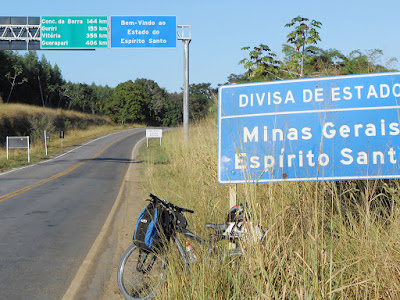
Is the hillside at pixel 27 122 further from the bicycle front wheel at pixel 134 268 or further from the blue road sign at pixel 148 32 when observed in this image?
the bicycle front wheel at pixel 134 268

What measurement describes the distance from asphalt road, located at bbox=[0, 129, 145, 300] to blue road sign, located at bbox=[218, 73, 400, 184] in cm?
275

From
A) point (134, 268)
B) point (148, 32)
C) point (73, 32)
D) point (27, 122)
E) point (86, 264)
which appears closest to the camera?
point (134, 268)

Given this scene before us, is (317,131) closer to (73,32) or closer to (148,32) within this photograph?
(148,32)

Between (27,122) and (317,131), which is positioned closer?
(317,131)

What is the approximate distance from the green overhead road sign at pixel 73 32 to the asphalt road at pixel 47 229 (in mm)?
7856

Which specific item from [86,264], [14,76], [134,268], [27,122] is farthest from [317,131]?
[14,76]

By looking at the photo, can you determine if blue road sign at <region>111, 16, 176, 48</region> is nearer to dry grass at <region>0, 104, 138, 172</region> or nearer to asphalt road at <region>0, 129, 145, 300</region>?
asphalt road at <region>0, 129, 145, 300</region>

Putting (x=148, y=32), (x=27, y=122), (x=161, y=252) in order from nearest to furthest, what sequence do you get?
(x=161, y=252)
(x=148, y=32)
(x=27, y=122)

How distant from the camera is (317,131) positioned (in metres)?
4.43

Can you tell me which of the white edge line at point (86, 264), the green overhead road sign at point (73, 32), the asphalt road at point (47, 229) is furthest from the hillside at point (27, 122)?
the white edge line at point (86, 264)

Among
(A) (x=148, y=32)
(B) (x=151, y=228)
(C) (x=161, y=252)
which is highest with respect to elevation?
(A) (x=148, y=32)

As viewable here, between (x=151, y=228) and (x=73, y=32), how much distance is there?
21.6 metres

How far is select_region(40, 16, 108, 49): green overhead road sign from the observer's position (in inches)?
928

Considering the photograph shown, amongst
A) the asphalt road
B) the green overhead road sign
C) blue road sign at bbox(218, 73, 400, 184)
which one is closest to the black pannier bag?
blue road sign at bbox(218, 73, 400, 184)
